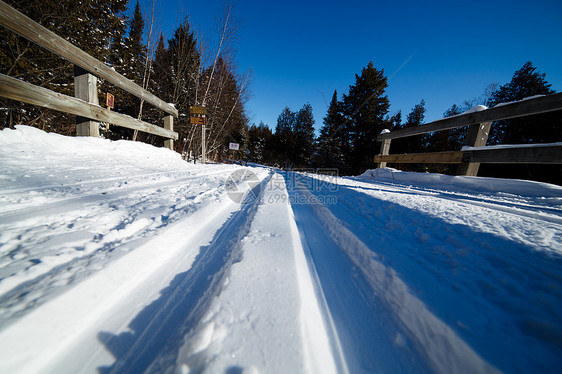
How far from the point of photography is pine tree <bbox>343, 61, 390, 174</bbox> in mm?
15634

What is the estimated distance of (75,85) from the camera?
3066mm

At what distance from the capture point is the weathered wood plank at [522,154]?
6.83ft

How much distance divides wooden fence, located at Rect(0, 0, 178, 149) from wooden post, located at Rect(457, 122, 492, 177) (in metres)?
6.29

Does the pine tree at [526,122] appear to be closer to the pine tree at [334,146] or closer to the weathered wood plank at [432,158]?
the pine tree at [334,146]

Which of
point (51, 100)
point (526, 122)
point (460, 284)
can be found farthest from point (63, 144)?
point (526, 122)

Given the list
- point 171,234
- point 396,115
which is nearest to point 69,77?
point 171,234

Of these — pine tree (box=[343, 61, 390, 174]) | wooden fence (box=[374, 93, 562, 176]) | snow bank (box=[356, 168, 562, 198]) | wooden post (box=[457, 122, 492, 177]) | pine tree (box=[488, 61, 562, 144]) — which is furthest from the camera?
pine tree (box=[343, 61, 390, 174])

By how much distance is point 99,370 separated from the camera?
548 millimetres

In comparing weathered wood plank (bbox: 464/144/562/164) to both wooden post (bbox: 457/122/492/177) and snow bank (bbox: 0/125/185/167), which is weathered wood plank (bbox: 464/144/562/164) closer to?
wooden post (bbox: 457/122/492/177)

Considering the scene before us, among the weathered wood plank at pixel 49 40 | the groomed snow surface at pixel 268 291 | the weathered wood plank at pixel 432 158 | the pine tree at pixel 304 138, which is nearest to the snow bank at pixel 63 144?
the weathered wood plank at pixel 49 40

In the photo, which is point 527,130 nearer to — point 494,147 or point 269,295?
point 494,147

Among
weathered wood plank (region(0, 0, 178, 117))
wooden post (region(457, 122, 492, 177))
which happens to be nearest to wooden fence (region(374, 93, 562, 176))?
wooden post (region(457, 122, 492, 177))

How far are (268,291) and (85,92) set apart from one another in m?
4.57

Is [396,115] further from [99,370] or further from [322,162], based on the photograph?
[99,370]
